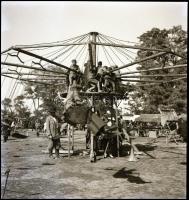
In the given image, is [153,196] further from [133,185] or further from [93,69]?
[93,69]

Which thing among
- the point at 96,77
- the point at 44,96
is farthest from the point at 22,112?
the point at 96,77

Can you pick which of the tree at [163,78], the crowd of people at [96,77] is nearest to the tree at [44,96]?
the tree at [163,78]

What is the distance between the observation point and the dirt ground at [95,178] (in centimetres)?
750

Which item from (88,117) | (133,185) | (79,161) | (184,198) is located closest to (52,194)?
(133,185)

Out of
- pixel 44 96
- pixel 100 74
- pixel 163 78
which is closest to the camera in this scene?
pixel 100 74

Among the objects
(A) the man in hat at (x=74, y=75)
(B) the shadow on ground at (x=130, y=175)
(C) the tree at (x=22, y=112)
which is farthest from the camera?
(C) the tree at (x=22, y=112)

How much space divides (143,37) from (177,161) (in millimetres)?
33731

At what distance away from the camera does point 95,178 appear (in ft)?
30.6

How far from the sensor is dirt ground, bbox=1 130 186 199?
24.6 ft

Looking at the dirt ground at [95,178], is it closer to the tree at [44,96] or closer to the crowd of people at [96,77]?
the crowd of people at [96,77]

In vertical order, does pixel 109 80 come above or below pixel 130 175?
above

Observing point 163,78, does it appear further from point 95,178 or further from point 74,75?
point 95,178

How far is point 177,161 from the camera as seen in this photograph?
42.2 feet

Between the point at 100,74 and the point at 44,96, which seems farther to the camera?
the point at 44,96
